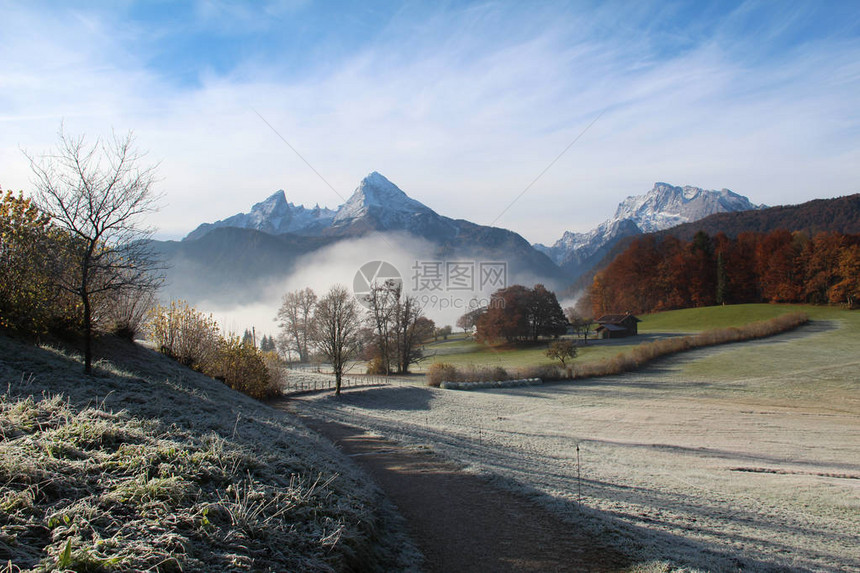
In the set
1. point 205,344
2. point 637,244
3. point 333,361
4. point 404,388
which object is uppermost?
point 637,244

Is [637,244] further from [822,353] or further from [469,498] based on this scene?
[469,498]

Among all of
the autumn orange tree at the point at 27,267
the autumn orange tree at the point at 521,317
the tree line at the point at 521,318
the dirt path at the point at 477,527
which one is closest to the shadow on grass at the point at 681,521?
the dirt path at the point at 477,527

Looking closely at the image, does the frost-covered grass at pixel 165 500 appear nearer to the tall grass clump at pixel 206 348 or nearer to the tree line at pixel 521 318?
the tall grass clump at pixel 206 348

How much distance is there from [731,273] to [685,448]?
81.8m

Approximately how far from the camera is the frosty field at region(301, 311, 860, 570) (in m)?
8.45

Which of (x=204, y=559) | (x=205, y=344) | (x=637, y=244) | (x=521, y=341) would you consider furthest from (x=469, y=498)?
(x=637, y=244)

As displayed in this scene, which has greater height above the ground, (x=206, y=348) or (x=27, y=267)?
(x=27, y=267)

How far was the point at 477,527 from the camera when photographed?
7.95 m

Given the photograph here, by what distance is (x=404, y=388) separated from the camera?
39344mm

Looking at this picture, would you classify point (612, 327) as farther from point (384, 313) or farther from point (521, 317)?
point (384, 313)

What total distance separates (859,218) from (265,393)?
147 metres

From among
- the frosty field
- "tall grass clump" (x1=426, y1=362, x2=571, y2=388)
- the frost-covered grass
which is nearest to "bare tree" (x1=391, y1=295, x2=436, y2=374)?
"tall grass clump" (x1=426, y1=362, x2=571, y2=388)

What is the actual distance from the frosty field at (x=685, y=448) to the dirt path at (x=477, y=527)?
1.94 feet

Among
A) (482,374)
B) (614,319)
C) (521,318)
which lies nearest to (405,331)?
(482,374)
